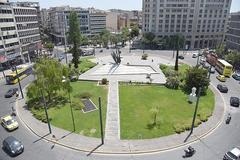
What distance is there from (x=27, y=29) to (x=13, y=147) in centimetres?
7712

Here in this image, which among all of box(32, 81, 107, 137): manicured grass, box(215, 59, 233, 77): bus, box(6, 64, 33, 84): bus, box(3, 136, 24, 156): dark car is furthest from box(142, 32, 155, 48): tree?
box(3, 136, 24, 156): dark car

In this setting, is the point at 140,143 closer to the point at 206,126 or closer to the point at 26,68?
the point at 206,126

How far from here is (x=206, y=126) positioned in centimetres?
3784

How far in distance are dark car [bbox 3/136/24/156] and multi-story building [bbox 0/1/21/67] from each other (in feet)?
174

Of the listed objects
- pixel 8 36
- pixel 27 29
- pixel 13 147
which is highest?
pixel 27 29

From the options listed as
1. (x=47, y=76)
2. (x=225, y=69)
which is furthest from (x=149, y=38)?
(x=47, y=76)

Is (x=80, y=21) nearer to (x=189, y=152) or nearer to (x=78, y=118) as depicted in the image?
(x=78, y=118)

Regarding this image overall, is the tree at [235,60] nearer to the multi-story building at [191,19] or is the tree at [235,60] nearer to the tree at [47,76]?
the multi-story building at [191,19]

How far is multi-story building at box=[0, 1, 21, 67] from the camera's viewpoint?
244 ft

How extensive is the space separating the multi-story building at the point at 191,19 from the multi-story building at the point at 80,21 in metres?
44.4

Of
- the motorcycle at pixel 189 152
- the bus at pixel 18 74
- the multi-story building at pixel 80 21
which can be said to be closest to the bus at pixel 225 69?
the motorcycle at pixel 189 152

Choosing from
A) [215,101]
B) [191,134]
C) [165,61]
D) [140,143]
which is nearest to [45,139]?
[140,143]

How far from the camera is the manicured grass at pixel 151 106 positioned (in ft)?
118

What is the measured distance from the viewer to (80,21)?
14300 cm
